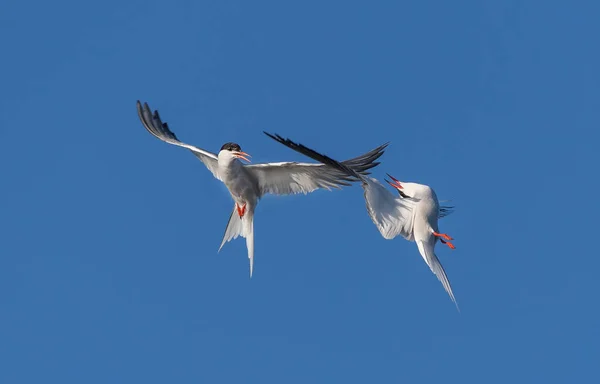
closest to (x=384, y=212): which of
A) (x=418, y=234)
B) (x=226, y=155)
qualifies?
(x=418, y=234)

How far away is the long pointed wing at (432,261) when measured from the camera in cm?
1688

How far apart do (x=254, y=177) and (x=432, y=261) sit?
144 inches

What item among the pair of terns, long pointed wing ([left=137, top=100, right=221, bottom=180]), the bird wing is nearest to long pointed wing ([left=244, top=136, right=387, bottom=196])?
the pair of terns

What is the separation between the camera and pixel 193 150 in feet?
63.8

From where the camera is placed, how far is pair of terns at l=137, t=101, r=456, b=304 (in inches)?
678

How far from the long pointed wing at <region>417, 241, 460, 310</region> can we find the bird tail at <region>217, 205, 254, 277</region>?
3394 millimetres

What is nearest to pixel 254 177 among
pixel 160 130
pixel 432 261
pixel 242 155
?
pixel 242 155

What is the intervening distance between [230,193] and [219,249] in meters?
1.19

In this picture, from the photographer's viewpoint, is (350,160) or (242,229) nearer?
(350,160)

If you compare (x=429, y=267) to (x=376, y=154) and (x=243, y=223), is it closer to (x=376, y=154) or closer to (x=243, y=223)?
(x=376, y=154)

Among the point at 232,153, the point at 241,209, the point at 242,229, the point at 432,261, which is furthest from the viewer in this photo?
the point at 242,229

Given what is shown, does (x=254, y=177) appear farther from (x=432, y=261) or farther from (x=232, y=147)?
(x=432, y=261)

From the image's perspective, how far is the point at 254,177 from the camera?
749 inches

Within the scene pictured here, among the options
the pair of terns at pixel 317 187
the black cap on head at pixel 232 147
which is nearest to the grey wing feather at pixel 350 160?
the pair of terns at pixel 317 187
